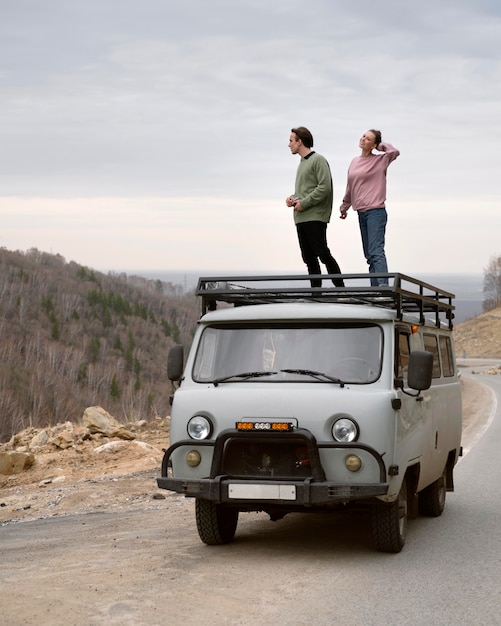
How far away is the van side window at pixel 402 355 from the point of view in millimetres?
8594

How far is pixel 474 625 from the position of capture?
246 inches

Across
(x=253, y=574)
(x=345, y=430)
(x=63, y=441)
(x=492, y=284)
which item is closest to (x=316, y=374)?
(x=345, y=430)

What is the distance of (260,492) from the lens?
7867 millimetres

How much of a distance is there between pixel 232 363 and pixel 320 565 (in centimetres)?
175

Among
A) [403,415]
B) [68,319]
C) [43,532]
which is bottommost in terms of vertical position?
[43,532]

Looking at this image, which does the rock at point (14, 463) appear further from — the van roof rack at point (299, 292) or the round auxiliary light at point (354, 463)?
the round auxiliary light at point (354, 463)

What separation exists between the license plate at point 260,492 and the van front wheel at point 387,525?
867mm

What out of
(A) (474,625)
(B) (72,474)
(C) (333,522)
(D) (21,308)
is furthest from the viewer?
(D) (21,308)

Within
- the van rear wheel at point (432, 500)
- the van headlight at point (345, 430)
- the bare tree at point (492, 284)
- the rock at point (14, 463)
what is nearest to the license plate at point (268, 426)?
the van headlight at point (345, 430)

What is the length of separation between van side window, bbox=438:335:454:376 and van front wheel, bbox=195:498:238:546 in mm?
3193

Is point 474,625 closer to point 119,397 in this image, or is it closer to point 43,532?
point 43,532

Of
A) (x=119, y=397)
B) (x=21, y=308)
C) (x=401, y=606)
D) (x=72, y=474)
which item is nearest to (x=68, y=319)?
(x=21, y=308)

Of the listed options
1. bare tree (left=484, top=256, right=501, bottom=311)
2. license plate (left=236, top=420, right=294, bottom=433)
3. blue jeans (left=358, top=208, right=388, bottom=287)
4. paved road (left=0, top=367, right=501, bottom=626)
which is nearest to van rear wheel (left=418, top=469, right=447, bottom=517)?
paved road (left=0, top=367, right=501, bottom=626)

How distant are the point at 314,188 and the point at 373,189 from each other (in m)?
0.73
